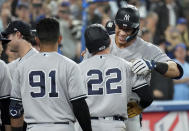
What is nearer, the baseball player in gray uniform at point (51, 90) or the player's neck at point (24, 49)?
the baseball player in gray uniform at point (51, 90)

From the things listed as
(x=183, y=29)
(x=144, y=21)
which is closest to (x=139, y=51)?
(x=144, y=21)

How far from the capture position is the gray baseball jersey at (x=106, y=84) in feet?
19.5

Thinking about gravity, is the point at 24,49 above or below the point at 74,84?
above

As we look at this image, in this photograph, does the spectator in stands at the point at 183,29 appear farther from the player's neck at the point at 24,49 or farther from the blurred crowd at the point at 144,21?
the player's neck at the point at 24,49

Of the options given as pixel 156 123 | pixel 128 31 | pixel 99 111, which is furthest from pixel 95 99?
pixel 156 123

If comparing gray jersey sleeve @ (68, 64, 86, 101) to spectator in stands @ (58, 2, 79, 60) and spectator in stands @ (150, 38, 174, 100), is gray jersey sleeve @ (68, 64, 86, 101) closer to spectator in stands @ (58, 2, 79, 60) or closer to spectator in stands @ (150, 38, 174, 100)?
spectator in stands @ (150, 38, 174, 100)

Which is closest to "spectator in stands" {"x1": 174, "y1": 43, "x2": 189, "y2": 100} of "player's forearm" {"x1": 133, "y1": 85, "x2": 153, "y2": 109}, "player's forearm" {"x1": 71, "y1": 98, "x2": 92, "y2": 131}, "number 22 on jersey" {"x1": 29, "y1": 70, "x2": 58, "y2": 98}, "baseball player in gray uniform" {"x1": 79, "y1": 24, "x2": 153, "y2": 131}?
"player's forearm" {"x1": 133, "y1": 85, "x2": 153, "y2": 109}

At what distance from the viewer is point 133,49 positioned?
22.5 ft

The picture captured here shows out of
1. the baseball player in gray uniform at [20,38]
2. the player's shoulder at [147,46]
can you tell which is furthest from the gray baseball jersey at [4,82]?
the player's shoulder at [147,46]

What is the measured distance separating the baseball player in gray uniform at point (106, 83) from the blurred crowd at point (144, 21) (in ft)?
14.2

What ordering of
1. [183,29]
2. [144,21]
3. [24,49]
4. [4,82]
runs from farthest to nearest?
[183,29] < [144,21] < [24,49] < [4,82]

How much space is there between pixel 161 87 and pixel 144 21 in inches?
91.3

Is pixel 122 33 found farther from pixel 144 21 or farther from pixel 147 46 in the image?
pixel 144 21

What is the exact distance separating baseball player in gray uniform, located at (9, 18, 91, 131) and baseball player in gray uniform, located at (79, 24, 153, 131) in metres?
0.35
